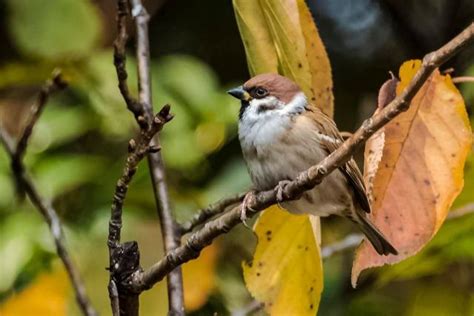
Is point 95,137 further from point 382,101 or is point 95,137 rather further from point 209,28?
point 382,101

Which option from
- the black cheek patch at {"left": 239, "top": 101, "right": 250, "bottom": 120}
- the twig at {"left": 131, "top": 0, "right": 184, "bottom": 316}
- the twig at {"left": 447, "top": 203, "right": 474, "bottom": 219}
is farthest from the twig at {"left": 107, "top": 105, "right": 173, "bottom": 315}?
the twig at {"left": 447, "top": 203, "right": 474, "bottom": 219}

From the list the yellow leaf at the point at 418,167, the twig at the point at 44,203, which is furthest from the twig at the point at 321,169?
the twig at the point at 44,203

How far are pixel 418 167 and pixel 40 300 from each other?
46.1 inches

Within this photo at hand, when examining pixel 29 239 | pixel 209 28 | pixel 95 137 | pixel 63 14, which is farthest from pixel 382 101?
pixel 209 28

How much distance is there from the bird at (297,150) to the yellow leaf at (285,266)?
126 millimetres

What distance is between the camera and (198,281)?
2592 millimetres

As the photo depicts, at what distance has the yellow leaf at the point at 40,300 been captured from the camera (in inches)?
94.1

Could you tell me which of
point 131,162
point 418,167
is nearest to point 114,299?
point 131,162

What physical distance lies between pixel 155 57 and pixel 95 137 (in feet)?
2.08

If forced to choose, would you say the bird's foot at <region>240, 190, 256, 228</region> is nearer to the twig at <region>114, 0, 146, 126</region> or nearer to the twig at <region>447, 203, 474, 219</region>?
the twig at <region>114, 0, 146, 126</region>

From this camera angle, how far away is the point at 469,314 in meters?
2.55

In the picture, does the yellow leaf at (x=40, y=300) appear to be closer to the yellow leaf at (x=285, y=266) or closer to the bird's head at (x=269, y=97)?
the bird's head at (x=269, y=97)

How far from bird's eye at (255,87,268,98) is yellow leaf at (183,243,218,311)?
598 mm

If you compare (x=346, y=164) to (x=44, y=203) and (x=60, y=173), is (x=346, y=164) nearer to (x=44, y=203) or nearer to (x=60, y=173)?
(x=44, y=203)
